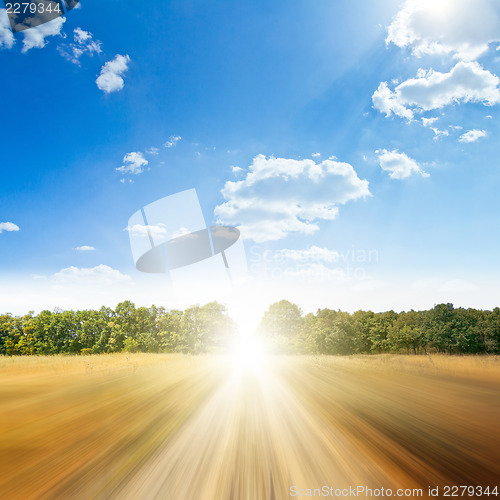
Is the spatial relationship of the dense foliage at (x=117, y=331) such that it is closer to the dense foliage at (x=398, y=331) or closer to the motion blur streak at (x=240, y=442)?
the dense foliage at (x=398, y=331)

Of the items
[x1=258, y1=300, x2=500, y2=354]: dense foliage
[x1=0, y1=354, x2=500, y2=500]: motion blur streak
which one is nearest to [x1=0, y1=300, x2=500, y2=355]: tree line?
[x1=258, y1=300, x2=500, y2=354]: dense foliage

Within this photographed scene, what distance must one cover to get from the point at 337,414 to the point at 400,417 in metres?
1.19

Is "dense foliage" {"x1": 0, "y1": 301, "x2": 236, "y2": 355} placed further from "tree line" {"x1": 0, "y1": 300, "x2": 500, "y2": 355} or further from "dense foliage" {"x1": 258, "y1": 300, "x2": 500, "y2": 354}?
"dense foliage" {"x1": 258, "y1": 300, "x2": 500, "y2": 354}

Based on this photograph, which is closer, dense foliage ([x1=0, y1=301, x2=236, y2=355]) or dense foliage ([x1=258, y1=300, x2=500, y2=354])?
dense foliage ([x1=258, y1=300, x2=500, y2=354])

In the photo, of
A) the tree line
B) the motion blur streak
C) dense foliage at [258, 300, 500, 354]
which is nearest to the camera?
the motion blur streak

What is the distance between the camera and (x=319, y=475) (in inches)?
129

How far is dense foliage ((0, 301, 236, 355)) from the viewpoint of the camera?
53.6 meters

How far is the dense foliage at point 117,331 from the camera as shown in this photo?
176 feet

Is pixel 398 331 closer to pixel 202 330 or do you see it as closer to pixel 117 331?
pixel 202 330

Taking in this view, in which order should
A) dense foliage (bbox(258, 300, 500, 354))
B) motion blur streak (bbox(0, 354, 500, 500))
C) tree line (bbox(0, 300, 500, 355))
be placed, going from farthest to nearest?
tree line (bbox(0, 300, 500, 355)) < dense foliage (bbox(258, 300, 500, 354)) < motion blur streak (bbox(0, 354, 500, 500))

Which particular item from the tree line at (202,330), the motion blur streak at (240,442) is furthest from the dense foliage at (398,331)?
the motion blur streak at (240,442)

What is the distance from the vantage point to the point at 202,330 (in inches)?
2111

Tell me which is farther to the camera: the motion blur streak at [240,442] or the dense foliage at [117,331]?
the dense foliage at [117,331]

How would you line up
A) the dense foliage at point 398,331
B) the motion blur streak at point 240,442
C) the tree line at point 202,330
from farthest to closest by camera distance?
the tree line at point 202,330 → the dense foliage at point 398,331 → the motion blur streak at point 240,442
